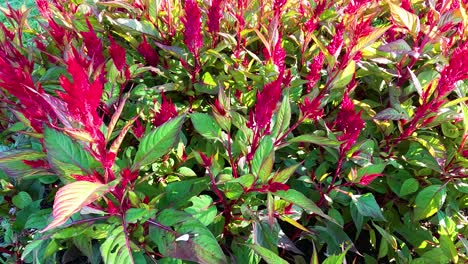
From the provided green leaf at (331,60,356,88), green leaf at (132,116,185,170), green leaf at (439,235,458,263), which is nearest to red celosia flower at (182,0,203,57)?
green leaf at (132,116,185,170)

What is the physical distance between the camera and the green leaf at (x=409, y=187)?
59.0 inches

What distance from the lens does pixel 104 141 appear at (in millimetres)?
993

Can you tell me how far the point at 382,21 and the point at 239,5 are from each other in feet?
3.33

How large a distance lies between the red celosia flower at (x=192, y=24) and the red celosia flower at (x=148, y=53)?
0.22 meters

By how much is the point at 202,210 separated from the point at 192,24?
24.5 inches

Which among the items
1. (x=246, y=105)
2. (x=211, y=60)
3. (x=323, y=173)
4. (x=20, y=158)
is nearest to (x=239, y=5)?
(x=211, y=60)

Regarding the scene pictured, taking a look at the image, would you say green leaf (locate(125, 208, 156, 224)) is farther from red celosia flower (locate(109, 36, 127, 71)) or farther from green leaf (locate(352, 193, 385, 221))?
green leaf (locate(352, 193, 385, 221))

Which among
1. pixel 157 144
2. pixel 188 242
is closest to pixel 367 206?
pixel 188 242

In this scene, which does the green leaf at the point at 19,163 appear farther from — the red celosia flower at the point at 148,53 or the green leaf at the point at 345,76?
the green leaf at the point at 345,76

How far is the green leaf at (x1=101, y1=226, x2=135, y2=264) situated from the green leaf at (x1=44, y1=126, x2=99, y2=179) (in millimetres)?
189

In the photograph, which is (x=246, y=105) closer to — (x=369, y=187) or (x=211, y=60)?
(x=211, y=60)

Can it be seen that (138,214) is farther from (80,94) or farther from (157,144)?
(80,94)

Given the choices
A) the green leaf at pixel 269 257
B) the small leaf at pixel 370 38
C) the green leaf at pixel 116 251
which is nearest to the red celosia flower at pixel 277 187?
the green leaf at pixel 269 257

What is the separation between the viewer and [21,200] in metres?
1.50
